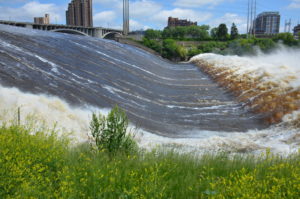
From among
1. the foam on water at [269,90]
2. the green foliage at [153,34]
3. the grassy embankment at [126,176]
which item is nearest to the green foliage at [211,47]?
the green foliage at [153,34]

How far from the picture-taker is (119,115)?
5746 mm

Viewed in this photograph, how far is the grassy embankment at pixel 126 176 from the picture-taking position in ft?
11.4

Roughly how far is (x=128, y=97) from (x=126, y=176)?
29.8ft

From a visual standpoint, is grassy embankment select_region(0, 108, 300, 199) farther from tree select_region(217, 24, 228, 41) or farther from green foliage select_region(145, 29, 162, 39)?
green foliage select_region(145, 29, 162, 39)

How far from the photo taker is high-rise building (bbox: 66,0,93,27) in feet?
→ 341

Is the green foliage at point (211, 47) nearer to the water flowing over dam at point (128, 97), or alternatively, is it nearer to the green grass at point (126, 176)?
the water flowing over dam at point (128, 97)

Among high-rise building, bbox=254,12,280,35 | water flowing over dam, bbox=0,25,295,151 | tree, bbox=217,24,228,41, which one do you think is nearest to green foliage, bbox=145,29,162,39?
tree, bbox=217,24,228,41

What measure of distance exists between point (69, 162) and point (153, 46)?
181 feet

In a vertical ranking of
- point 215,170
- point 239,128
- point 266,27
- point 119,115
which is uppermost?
point 266,27

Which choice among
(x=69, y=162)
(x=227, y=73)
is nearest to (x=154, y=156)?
(x=69, y=162)

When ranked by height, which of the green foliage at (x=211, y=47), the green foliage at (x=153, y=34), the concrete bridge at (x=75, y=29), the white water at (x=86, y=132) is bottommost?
the white water at (x=86, y=132)

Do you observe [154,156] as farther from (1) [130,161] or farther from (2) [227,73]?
(2) [227,73]

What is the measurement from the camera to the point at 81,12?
105188 millimetres

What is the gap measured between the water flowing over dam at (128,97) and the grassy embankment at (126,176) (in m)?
3.32
